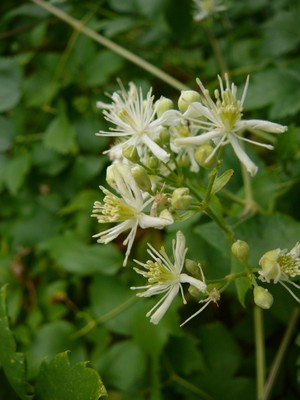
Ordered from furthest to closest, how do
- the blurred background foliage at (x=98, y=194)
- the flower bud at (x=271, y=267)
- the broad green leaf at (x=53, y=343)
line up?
1. the broad green leaf at (x=53, y=343)
2. the blurred background foliage at (x=98, y=194)
3. the flower bud at (x=271, y=267)

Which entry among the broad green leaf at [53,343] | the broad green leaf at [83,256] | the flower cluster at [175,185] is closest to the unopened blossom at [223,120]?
the flower cluster at [175,185]

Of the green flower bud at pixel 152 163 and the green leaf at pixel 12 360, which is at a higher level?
the green flower bud at pixel 152 163

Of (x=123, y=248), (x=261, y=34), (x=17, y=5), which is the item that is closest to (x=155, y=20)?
(x=261, y=34)

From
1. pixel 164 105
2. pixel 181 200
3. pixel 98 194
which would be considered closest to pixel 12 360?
pixel 181 200

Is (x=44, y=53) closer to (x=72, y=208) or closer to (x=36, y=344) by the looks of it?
(x=72, y=208)

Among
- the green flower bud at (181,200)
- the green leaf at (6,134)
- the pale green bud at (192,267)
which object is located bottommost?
the pale green bud at (192,267)

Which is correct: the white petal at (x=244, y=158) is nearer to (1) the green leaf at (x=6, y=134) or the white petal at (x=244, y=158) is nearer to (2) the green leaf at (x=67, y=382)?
(2) the green leaf at (x=67, y=382)

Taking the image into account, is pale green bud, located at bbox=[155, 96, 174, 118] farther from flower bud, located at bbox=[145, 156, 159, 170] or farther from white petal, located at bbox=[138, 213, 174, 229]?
white petal, located at bbox=[138, 213, 174, 229]

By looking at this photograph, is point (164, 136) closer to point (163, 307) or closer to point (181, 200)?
point (181, 200)

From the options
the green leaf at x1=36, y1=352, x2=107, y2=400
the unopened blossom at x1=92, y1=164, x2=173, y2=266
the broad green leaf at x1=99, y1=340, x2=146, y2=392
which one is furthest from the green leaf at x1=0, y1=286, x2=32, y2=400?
the broad green leaf at x1=99, y1=340, x2=146, y2=392
